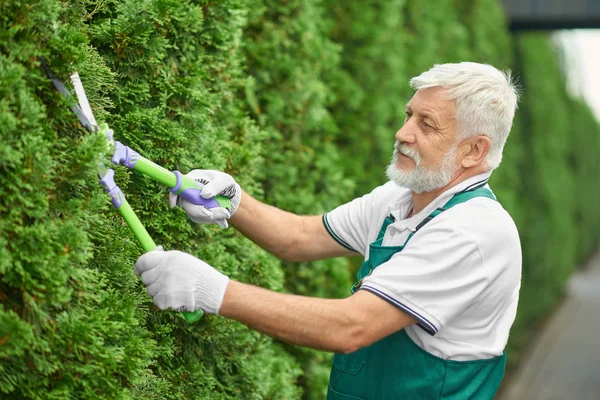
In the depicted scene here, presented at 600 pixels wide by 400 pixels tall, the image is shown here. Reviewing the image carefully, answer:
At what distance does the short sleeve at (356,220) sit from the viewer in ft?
10.4

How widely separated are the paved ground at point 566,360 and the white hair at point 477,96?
6.91 metres

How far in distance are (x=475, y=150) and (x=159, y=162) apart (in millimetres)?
1092

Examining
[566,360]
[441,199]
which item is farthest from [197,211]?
[566,360]

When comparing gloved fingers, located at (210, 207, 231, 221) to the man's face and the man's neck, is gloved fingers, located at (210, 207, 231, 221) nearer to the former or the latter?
the man's face

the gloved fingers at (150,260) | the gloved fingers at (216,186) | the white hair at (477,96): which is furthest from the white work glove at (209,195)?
the white hair at (477,96)

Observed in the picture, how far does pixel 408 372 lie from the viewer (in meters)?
2.62

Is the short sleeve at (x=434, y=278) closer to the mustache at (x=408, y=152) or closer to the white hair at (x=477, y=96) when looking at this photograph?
the mustache at (x=408, y=152)

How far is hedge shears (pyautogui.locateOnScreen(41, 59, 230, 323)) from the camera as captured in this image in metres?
2.14

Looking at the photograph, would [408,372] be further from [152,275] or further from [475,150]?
[152,275]

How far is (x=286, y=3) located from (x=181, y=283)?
2326 mm

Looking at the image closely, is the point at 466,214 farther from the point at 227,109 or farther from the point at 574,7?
the point at 574,7

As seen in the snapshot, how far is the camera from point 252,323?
7.53ft

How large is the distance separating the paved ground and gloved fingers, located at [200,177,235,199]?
7164mm

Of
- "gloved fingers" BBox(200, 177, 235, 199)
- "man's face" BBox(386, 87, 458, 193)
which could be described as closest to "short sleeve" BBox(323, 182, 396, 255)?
"man's face" BBox(386, 87, 458, 193)
